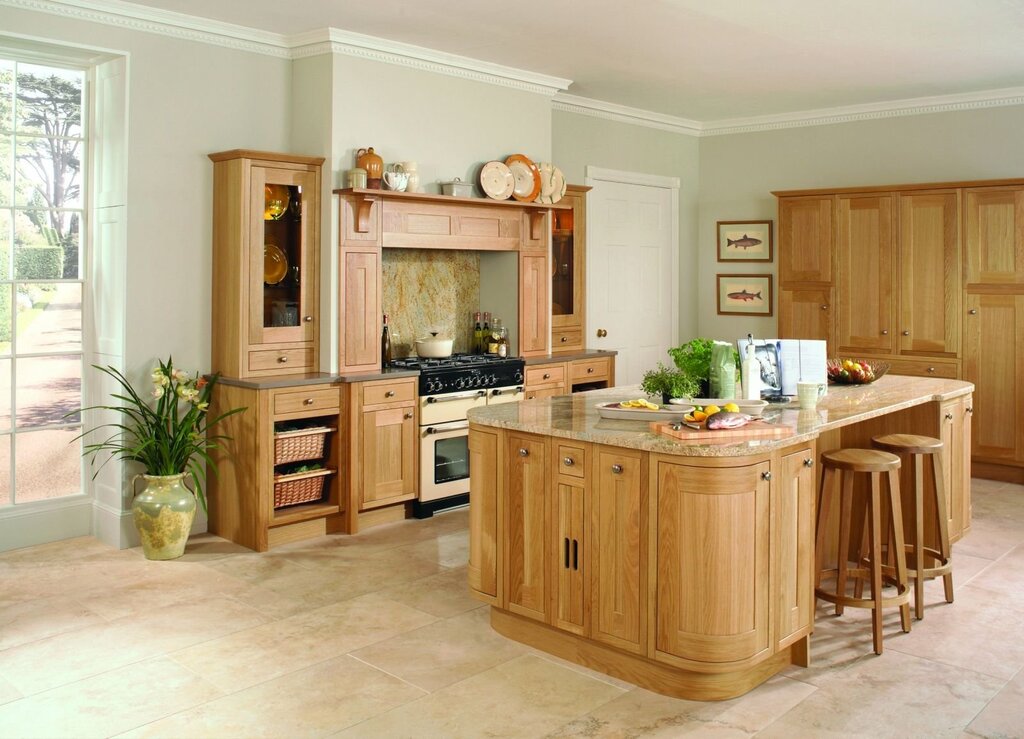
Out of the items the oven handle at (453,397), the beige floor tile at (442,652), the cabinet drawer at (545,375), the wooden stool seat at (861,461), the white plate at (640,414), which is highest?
the cabinet drawer at (545,375)

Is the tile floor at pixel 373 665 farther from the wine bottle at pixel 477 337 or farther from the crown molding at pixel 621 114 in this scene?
the crown molding at pixel 621 114

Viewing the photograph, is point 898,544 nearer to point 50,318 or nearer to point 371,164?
point 371,164

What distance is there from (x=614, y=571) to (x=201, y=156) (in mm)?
3336

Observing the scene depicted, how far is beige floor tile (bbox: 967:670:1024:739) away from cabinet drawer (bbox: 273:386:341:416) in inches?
135

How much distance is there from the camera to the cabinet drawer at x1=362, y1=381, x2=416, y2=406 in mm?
5370

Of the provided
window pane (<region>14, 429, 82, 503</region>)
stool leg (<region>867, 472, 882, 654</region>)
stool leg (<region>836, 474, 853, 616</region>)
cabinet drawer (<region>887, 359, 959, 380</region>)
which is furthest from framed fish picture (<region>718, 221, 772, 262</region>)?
window pane (<region>14, 429, 82, 503</region>)

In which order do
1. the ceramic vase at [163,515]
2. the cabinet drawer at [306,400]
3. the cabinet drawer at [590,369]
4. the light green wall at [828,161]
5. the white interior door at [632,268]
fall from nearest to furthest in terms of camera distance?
1. the ceramic vase at [163,515]
2. the cabinet drawer at [306,400]
3. the cabinet drawer at [590,369]
4. the light green wall at [828,161]
5. the white interior door at [632,268]

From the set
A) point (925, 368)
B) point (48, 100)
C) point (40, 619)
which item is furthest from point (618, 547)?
point (925, 368)

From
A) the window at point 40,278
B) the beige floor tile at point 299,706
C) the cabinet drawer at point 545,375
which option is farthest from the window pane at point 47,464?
the cabinet drawer at point 545,375

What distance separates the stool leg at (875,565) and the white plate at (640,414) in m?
0.81

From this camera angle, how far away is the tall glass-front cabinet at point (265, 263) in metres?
5.11

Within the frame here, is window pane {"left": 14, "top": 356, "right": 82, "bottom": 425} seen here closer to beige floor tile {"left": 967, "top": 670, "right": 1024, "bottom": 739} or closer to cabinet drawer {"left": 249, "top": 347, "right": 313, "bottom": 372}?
cabinet drawer {"left": 249, "top": 347, "right": 313, "bottom": 372}

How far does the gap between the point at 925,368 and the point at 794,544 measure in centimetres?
402

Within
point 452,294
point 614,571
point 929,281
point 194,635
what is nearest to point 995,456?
point 929,281
